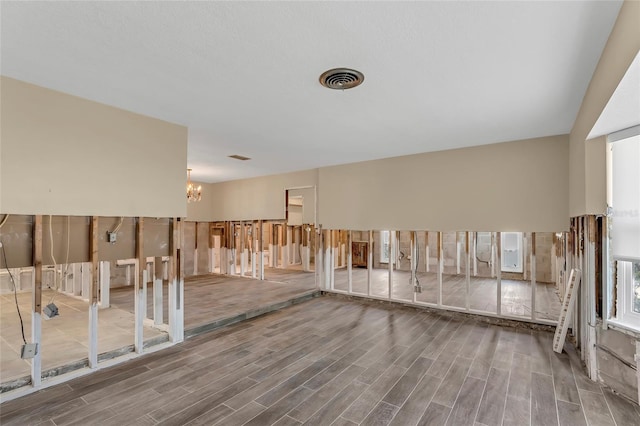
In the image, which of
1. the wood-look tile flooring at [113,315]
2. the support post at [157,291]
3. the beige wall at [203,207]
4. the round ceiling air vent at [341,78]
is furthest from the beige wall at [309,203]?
the round ceiling air vent at [341,78]

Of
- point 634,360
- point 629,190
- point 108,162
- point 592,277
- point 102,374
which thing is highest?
point 108,162

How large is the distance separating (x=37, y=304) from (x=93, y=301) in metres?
0.44

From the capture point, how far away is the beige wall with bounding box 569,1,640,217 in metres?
1.54


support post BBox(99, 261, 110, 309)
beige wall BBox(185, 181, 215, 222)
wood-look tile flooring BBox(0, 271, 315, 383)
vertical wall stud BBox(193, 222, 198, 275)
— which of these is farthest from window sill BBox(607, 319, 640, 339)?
vertical wall stud BBox(193, 222, 198, 275)

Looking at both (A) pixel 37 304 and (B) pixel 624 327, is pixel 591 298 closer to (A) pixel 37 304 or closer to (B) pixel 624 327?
(B) pixel 624 327

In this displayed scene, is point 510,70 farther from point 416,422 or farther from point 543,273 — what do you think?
point 543,273

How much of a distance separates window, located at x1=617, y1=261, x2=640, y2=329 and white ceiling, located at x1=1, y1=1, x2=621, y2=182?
1.64m

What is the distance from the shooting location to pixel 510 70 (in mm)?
2357

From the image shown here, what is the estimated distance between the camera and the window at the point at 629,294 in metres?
2.57

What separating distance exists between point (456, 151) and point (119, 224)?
4833 millimetres

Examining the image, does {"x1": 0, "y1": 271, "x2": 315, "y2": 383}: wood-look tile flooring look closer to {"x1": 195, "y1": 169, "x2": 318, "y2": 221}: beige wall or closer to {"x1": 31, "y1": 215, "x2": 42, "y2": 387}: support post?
{"x1": 31, "y1": 215, "x2": 42, "y2": 387}: support post

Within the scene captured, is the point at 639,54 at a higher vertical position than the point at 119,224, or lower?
higher

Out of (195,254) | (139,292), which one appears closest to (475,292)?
(139,292)

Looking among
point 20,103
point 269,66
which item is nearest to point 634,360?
point 269,66
